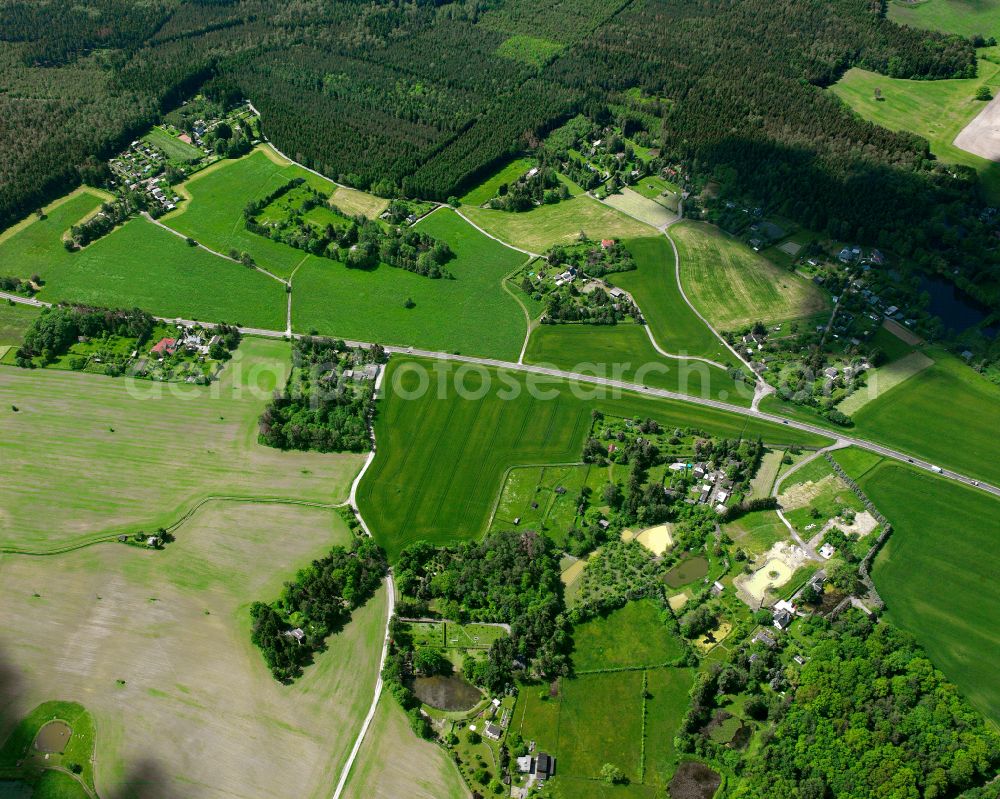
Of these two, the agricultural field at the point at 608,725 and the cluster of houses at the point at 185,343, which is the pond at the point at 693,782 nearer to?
the agricultural field at the point at 608,725

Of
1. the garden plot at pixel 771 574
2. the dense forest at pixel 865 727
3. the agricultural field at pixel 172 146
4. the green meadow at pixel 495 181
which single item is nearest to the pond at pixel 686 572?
the garden plot at pixel 771 574

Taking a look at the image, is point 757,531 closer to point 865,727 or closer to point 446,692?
point 865,727

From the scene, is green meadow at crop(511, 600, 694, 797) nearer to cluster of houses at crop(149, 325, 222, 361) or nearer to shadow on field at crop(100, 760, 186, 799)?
shadow on field at crop(100, 760, 186, 799)

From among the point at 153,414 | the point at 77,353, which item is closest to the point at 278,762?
the point at 153,414

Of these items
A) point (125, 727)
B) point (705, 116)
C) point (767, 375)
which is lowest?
point (125, 727)


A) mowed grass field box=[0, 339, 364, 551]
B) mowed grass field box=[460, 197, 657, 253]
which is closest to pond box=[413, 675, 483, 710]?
mowed grass field box=[0, 339, 364, 551]

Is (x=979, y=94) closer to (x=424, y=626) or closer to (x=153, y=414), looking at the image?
(x=424, y=626)
